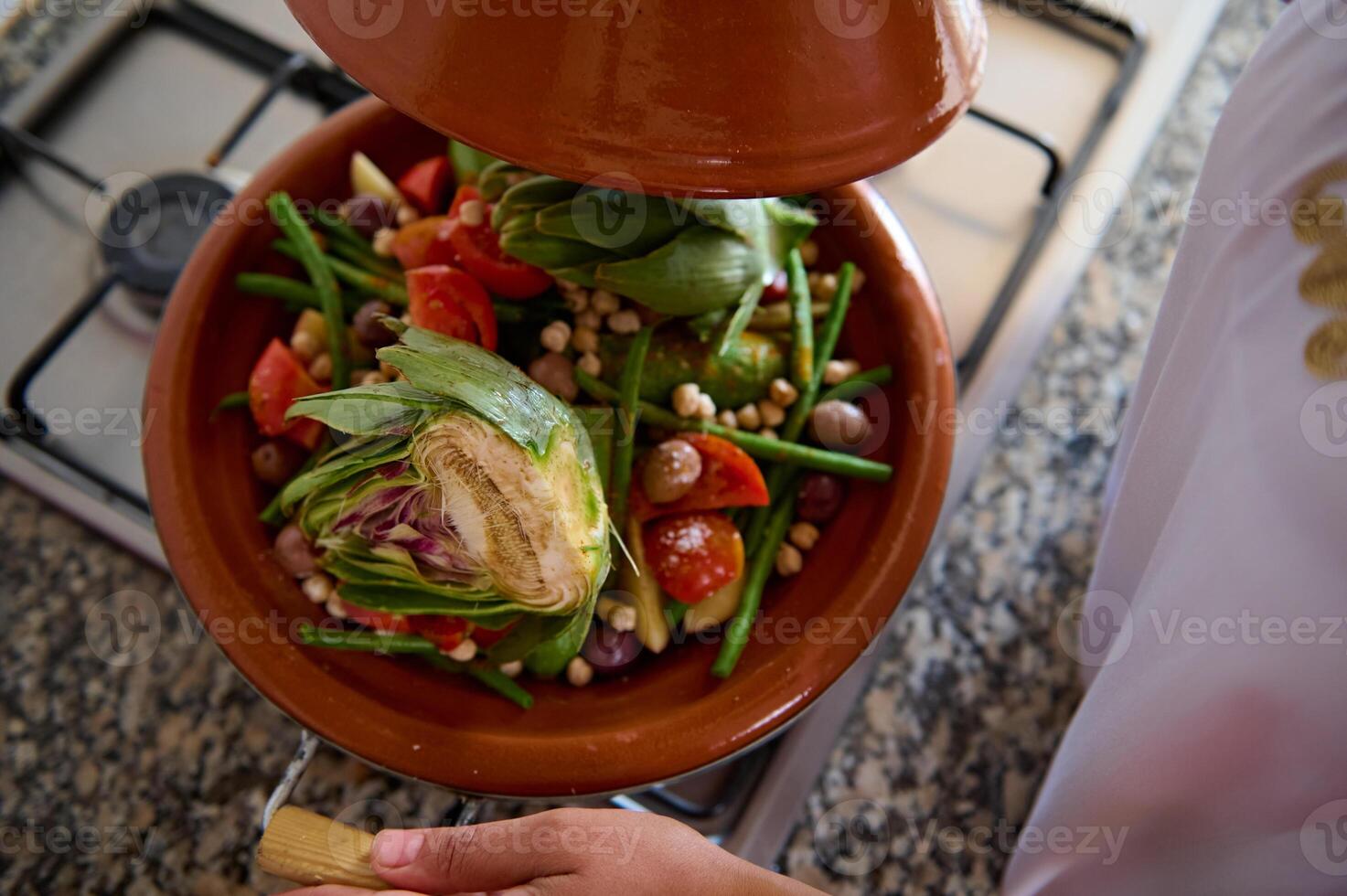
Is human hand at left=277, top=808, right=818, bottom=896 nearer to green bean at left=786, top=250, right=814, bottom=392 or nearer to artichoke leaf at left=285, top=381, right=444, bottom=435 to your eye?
artichoke leaf at left=285, top=381, right=444, bottom=435

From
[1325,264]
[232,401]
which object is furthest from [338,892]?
[1325,264]

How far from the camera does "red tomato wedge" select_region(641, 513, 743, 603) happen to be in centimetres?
77

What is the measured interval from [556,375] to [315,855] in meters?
0.39

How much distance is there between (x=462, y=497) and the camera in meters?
0.62

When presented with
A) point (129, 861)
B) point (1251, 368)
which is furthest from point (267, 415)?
point (1251, 368)

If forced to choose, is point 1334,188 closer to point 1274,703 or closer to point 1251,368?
point 1251,368

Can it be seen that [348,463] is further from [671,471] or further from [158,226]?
[158,226]

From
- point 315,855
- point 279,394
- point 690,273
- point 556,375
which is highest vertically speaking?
point 690,273

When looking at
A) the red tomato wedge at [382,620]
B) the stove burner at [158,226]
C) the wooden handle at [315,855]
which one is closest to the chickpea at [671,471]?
the red tomato wedge at [382,620]

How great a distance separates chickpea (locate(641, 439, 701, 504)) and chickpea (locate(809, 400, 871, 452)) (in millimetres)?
115

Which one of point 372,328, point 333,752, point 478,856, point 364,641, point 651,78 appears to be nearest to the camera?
point 651,78

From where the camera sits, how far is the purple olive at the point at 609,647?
78cm

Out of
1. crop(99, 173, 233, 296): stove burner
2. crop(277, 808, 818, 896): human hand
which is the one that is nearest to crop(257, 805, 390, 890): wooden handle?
crop(277, 808, 818, 896): human hand

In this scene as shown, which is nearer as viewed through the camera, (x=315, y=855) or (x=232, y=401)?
(x=315, y=855)
